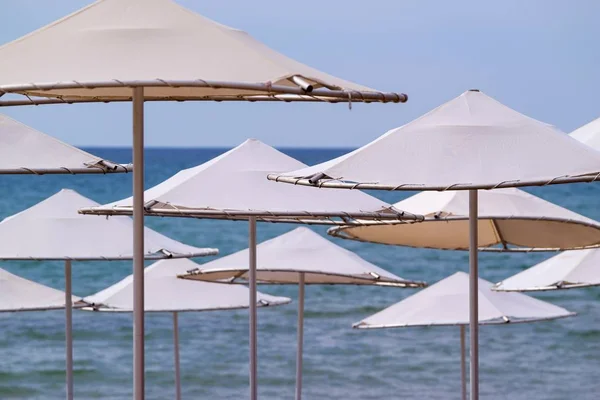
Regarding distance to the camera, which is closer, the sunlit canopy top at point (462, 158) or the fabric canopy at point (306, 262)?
the sunlit canopy top at point (462, 158)

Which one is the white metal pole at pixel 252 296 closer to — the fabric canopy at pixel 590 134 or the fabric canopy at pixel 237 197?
the fabric canopy at pixel 237 197

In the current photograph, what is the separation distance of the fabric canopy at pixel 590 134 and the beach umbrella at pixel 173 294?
3600 millimetres

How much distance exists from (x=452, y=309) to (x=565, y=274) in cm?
92

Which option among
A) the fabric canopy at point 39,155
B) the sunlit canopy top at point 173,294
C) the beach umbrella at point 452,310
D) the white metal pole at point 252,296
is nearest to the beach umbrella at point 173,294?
the sunlit canopy top at point 173,294

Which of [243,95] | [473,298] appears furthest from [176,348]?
[243,95]

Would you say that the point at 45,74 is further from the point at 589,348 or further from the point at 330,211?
the point at 589,348

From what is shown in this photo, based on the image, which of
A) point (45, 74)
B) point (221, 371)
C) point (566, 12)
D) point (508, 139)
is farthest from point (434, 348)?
point (566, 12)

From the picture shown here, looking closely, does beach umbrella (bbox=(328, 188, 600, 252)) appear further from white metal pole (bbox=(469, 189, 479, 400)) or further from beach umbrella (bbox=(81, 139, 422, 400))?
white metal pole (bbox=(469, 189, 479, 400))

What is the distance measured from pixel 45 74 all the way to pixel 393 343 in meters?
21.0

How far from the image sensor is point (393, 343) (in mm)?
25219

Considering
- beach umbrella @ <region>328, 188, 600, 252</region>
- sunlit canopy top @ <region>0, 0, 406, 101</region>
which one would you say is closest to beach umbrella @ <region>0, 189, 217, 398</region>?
beach umbrella @ <region>328, 188, 600, 252</region>

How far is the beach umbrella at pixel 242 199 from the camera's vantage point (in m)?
7.18

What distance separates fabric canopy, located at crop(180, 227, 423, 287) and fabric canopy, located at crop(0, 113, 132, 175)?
10.2 ft

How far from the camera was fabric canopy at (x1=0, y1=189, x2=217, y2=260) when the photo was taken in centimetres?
845
